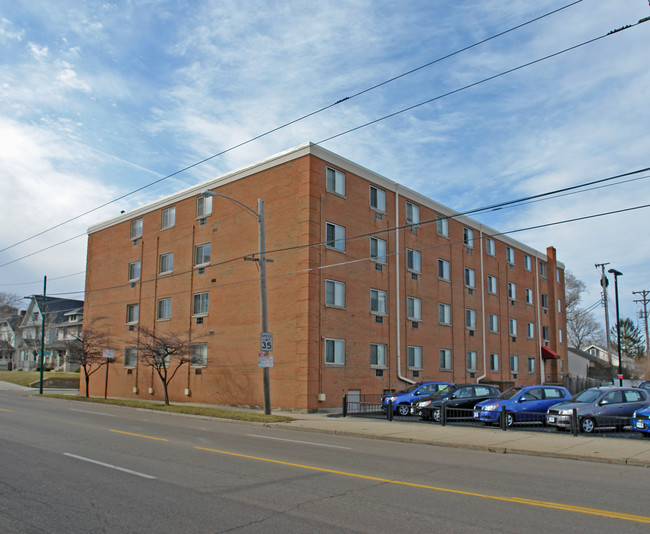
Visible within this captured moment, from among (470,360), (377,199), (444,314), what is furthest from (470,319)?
(377,199)

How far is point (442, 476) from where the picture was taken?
1023 cm

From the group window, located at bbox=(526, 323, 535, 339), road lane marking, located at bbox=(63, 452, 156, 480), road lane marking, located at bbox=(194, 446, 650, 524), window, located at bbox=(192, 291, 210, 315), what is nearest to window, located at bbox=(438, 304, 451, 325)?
window, located at bbox=(192, 291, 210, 315)

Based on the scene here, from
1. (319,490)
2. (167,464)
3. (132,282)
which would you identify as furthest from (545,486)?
(132,282)

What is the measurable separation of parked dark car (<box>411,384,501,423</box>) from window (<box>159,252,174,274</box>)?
58.9ft

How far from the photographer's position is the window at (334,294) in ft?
90.5

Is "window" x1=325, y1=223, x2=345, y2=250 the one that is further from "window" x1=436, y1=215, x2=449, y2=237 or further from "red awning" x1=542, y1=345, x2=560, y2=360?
"red awning" x1=542, y1=345, x2=560, y2=360

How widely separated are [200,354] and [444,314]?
52.0 feet

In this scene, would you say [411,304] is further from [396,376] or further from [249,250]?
[249,250]

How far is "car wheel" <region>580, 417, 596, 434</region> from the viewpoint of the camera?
1848 cm

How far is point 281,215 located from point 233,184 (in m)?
4.62

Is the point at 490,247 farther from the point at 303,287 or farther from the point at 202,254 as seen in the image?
the point at 202,254

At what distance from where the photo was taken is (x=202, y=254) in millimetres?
32656

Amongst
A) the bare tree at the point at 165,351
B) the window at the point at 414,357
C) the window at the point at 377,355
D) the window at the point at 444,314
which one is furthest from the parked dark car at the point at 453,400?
the window at the point at 444,314

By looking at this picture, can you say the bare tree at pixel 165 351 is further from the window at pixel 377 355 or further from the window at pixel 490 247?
the window at pixel 490 247
